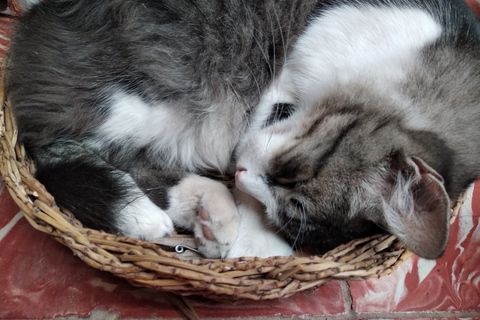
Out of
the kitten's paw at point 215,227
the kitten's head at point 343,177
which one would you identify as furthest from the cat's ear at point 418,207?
the kitten's paw at point 215,227

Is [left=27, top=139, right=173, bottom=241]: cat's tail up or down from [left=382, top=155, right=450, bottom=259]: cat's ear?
down

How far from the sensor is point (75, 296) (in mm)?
1216

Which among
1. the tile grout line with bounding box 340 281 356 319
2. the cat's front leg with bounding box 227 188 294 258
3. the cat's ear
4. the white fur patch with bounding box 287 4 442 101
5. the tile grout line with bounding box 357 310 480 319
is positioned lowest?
the tile grout line with bounding box 357 310 480 319

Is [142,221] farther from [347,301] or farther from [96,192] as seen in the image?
[347,301]

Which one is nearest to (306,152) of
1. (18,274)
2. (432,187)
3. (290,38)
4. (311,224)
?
(311,224)

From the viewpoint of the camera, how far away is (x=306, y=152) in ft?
3.34

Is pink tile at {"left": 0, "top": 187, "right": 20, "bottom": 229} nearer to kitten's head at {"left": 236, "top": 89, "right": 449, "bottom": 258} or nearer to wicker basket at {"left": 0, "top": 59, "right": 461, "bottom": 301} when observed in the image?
wicker basket at {"left": 0, "top": 59, "right": 461, "bottom": 301}

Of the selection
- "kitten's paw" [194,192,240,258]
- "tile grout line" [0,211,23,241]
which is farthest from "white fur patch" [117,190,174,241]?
"tile grout line" [0,211,23,241]

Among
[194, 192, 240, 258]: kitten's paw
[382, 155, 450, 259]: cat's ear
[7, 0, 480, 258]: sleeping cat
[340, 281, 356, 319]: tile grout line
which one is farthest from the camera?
[340, 281, 356, 319]: tile grout line

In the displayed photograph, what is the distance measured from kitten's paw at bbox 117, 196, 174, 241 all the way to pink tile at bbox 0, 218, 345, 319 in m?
0.24

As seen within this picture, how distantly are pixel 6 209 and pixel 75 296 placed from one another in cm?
45

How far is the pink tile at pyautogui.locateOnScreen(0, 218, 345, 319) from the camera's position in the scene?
1195 mm

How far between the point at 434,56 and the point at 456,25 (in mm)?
142

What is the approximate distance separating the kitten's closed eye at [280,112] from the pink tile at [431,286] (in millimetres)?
635
